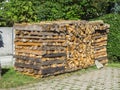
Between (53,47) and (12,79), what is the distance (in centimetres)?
186

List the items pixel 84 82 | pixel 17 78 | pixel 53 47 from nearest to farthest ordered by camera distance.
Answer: pixel 84 82 < pixel 17 78 < pixel 53 47

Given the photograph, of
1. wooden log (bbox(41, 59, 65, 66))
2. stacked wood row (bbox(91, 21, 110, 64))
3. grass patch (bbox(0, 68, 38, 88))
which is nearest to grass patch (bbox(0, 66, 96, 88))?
grass patch (bbox(0, 68, 38, 88))

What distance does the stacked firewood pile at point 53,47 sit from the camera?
1220 centimetres

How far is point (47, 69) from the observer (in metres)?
12.4

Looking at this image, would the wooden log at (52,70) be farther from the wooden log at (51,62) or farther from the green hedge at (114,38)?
the green hedge at (114,38)

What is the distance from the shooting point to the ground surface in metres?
11.1

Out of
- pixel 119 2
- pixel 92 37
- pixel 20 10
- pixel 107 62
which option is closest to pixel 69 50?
pixel 92 37

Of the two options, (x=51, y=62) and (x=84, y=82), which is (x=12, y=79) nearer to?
(x=51, y=62)

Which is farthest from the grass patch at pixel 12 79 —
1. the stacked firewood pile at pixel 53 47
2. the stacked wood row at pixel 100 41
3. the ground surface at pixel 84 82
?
the stacked wood row at pixel 100 41

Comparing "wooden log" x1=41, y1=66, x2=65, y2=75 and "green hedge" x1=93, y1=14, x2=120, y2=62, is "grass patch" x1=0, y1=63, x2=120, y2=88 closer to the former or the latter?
"wooden log" x1=41, y1=66, x2=65, y2=75

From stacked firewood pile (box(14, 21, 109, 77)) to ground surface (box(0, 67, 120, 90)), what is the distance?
526mm

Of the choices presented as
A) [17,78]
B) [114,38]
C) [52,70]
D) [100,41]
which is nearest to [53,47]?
[52,70]

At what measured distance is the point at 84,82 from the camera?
12008mm

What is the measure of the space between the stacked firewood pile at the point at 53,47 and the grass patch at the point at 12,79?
0.85 ft
